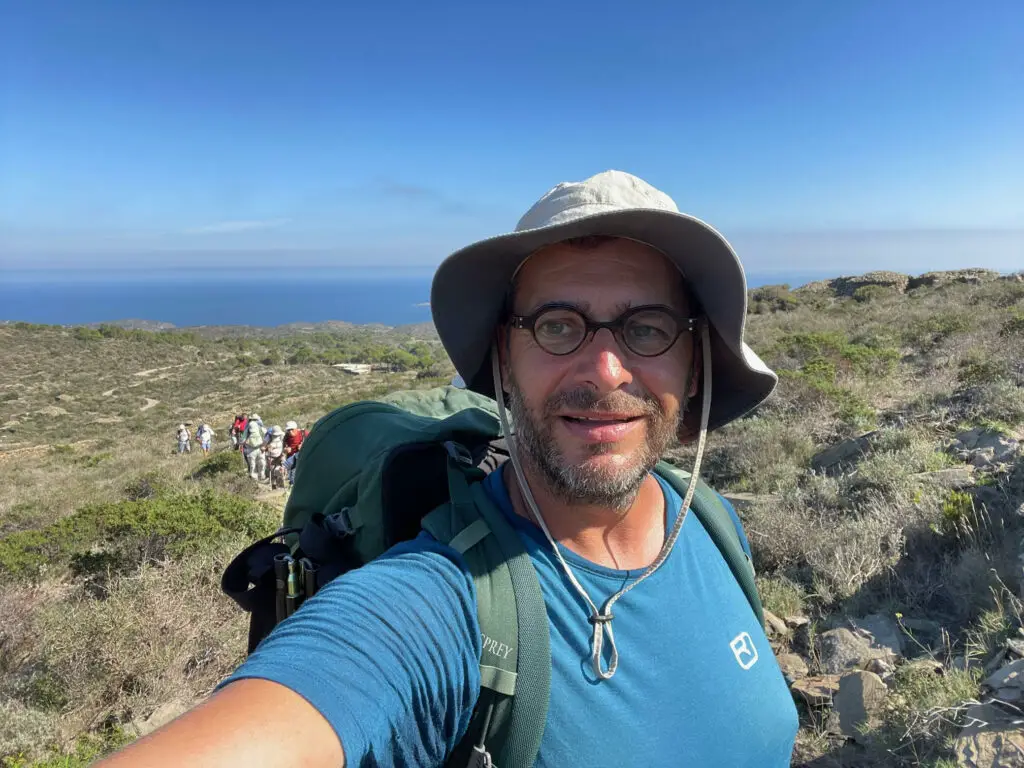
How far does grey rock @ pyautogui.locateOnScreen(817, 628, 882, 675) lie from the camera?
2.87 m

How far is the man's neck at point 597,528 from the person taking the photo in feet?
4.58

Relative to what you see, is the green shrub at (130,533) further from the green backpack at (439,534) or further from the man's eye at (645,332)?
the man's eye at (645,332)

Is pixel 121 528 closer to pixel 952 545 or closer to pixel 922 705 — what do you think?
pixel 922 705

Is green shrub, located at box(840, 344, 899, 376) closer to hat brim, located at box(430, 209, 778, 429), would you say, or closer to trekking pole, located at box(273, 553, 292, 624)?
hat brim, located at box(430, 209, 778, 429)

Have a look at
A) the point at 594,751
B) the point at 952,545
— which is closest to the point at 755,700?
the point at 594,751

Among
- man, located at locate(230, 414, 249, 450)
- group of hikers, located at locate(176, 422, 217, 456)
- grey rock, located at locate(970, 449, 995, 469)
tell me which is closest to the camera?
grey rock, located at locate(970, 449, 995, 469)

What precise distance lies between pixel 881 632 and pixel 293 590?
305cm

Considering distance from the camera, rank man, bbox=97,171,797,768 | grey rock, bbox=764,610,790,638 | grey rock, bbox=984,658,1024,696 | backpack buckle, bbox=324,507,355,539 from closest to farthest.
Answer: man, bbox=97,171,797,768
backpack buckle, bbox=324,507,355,539
grey rock, bbox=984,658,1024,696
grey rock, bbox=764,610,790,638

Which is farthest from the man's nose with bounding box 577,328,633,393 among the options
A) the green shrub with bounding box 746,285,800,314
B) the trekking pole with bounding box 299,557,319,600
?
the green shrub with bounding box 746,285,800,314

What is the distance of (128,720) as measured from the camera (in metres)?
3.17

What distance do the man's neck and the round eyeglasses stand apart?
13.4 inches

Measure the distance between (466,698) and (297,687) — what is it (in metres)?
0.31

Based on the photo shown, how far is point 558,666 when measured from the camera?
1116 mm

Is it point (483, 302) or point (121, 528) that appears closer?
point (483, 302)
